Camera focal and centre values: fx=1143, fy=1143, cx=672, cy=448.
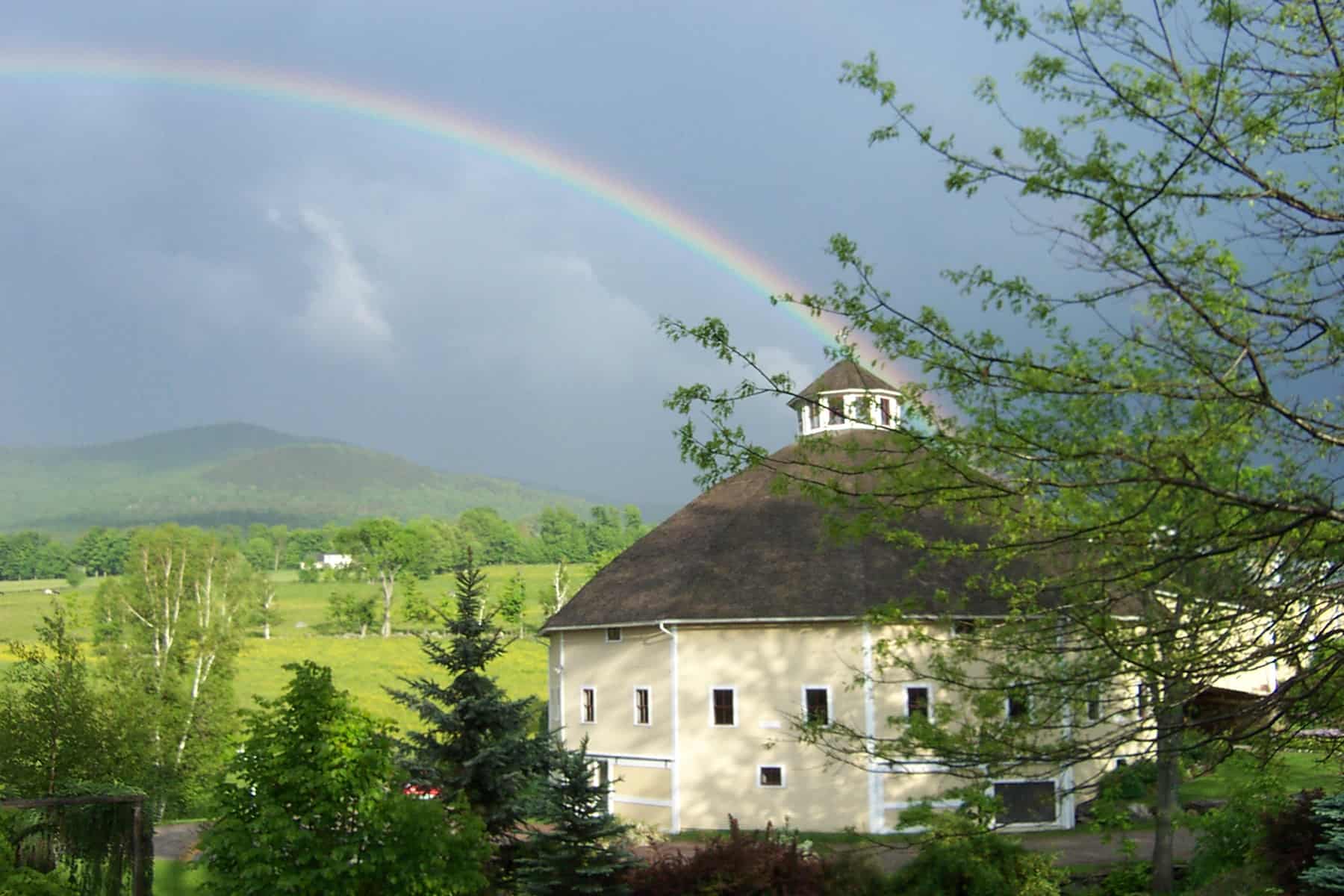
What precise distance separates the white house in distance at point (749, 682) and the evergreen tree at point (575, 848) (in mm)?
10595

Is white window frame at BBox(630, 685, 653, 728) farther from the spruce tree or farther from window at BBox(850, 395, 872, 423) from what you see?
window at BBox(850, 395, 872, 423)

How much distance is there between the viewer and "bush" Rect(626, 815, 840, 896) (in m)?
16.2

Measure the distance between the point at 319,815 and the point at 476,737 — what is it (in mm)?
6304

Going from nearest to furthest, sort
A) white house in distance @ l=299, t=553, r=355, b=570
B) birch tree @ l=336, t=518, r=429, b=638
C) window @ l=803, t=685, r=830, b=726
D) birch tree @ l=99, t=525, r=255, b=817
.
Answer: window @ l=803, t=685, r=830, b=726 → birch tree @ l=99, t=525, r=255, b=817 → birch tree @ l=336, t=518, r=429, b=638 → white house in distance @ l=299, t=553, r=355, b=570

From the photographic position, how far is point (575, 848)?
16.3m

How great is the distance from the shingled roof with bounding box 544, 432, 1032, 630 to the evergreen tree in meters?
11.8

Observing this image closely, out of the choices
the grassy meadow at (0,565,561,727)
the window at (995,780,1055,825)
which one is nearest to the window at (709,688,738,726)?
the window at (995,780,1055,825)

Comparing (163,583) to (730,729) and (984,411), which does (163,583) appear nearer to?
(730,729)

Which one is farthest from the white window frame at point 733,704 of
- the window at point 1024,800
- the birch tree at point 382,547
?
the birch tree at point 382,547

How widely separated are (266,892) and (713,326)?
890 centimetres

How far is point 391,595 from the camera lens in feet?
359

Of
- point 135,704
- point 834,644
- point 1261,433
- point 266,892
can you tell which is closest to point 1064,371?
point 1261,433

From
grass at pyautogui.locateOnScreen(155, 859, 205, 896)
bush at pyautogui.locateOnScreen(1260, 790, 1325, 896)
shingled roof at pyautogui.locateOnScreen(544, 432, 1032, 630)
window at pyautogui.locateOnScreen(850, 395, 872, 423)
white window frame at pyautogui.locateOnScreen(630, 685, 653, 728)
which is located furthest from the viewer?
white window frame at pyautogui.locateOnScreen(630, 685, 653, 728)

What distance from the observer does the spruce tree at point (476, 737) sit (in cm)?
1864
